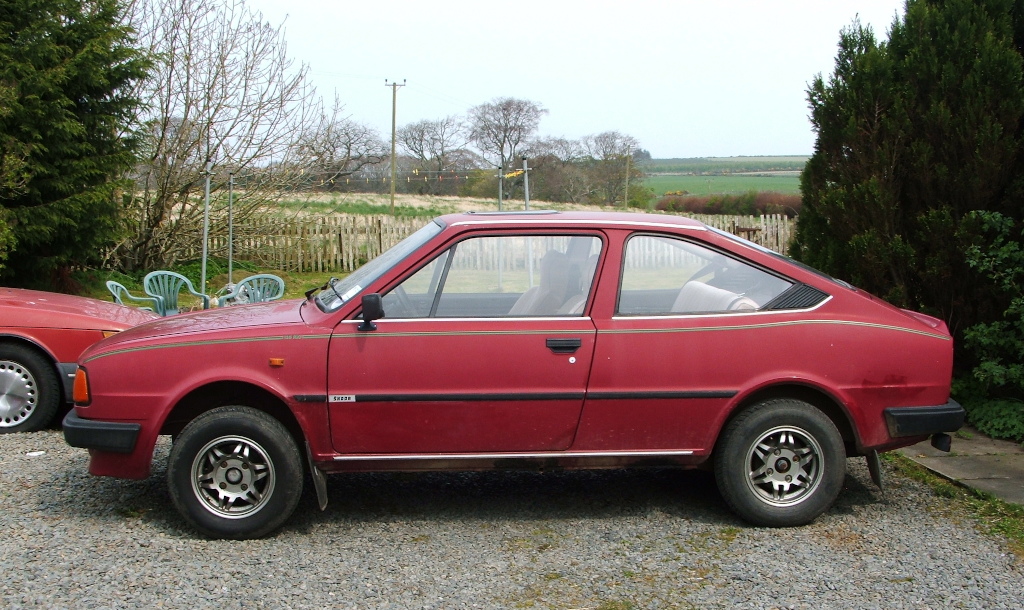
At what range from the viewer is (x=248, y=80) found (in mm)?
18453

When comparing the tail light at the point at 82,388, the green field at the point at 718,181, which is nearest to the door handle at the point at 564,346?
the tail light at the point at 82,388

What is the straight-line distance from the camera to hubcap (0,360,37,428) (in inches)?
271

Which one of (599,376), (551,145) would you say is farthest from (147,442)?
(551,145)

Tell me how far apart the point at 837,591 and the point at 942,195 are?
13.4 feet

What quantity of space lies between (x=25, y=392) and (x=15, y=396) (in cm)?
7

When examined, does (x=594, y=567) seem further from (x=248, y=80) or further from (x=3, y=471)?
(x=248, y=80)

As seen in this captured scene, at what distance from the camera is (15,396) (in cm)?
691

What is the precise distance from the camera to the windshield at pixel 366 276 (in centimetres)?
487

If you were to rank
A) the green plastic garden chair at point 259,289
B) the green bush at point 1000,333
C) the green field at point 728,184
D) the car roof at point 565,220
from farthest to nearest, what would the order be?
the green field at point 728,184 < the green plastic garden chair at point 259,289 < the green bush at point 1000,333 < the car roof at point 565,220

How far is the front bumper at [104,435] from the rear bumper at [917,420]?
392cm

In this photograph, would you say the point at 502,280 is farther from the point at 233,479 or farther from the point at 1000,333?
the point at 1000,333

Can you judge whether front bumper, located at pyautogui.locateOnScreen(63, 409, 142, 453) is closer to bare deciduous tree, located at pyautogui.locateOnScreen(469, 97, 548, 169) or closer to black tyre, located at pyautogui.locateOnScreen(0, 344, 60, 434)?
black tyre, located at pyautogui.locateOnScreen(0, 344, 60, 434)

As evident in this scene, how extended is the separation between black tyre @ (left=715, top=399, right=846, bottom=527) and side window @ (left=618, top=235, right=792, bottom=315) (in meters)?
0.60

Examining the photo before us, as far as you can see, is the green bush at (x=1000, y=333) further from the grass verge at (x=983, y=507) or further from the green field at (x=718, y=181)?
the green field at (x=718, y=181)
